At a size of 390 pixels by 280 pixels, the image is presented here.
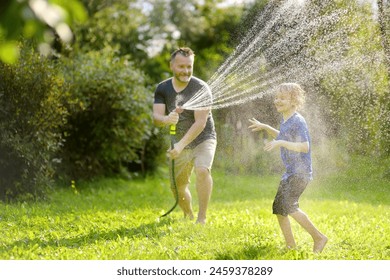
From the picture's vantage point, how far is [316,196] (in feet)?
18.5

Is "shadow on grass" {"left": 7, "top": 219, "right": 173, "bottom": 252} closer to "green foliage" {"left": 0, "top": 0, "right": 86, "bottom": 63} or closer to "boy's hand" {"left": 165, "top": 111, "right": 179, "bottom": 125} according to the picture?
"boy's hand" {"left": 165, "top": 111, "right": 179, "bottom": 125}

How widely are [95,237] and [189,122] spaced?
1147mm

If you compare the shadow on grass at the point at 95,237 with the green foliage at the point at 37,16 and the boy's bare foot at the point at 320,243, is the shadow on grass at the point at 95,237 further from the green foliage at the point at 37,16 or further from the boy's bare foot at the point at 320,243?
the green foliage at the point at 37,16

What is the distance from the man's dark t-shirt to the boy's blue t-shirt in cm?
109

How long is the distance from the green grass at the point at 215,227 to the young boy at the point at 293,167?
0.51 feet

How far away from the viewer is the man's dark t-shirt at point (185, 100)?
4949 millimetres

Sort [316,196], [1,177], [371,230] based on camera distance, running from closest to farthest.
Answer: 1. [371,230]
2. [316,196]
3. [1,177]

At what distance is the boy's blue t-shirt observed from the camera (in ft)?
12.8

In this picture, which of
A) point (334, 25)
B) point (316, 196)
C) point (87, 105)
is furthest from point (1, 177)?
point (334, 25)

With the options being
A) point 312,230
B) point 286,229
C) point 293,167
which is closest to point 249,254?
point 286,229

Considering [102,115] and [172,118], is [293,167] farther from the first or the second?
[102,115]

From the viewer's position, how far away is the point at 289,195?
3.88 m
